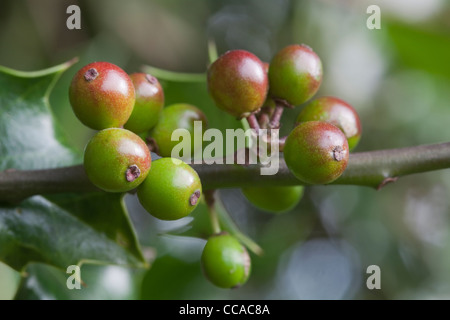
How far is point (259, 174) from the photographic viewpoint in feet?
3.76

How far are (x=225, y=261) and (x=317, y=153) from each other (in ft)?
1.16

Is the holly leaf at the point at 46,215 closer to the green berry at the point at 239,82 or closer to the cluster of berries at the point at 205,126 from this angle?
the cluster of berries at the point at 205,126

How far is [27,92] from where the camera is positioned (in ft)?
4.82

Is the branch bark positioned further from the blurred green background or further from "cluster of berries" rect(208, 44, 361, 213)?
the blurred green background

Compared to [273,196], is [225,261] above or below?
below

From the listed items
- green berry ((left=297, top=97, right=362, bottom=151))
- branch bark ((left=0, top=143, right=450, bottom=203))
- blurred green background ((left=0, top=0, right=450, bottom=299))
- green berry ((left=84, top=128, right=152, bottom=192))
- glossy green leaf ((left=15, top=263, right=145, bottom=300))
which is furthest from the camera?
blurred green background ((left=0, top=0, right=450, bottom=299))

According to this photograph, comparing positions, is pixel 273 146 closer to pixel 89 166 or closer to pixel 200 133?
pixel 200 133

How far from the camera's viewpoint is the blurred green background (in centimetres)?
275

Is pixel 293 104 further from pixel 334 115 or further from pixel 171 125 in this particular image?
pixel 171 125

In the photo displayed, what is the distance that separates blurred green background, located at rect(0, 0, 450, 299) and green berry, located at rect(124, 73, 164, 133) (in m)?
1.33

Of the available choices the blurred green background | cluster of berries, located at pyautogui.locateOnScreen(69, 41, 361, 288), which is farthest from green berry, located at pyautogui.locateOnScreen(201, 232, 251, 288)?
the blurred green background

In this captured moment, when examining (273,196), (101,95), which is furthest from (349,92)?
(101,95)
